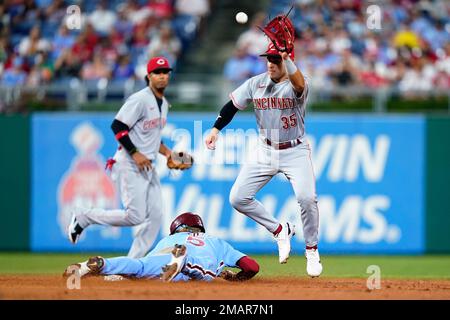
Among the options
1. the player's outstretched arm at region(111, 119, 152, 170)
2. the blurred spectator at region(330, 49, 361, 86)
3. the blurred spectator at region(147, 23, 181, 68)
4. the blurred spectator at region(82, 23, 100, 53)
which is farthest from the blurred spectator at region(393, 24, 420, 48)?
the player's outstretched arm at region(111, 119, 152, 170)

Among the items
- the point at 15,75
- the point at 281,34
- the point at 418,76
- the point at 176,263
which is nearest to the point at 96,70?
the point at 15,75

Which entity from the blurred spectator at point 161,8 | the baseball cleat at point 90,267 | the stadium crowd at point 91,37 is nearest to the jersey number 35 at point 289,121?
the baseball cleat at point 90,267

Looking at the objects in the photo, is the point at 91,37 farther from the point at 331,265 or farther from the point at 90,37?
the point at 331,265

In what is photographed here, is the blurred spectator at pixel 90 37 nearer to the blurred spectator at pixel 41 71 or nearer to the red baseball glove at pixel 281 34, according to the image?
the blurred spectator at pixel 41 71

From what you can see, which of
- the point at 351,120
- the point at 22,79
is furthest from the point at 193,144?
the point at 22,79

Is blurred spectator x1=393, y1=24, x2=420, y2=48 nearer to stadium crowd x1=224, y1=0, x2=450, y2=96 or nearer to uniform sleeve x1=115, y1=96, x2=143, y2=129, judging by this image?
stadium crowd x1=224, y1=0, x2=450, y2=96

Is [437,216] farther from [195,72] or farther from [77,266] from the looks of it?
[77,266]
